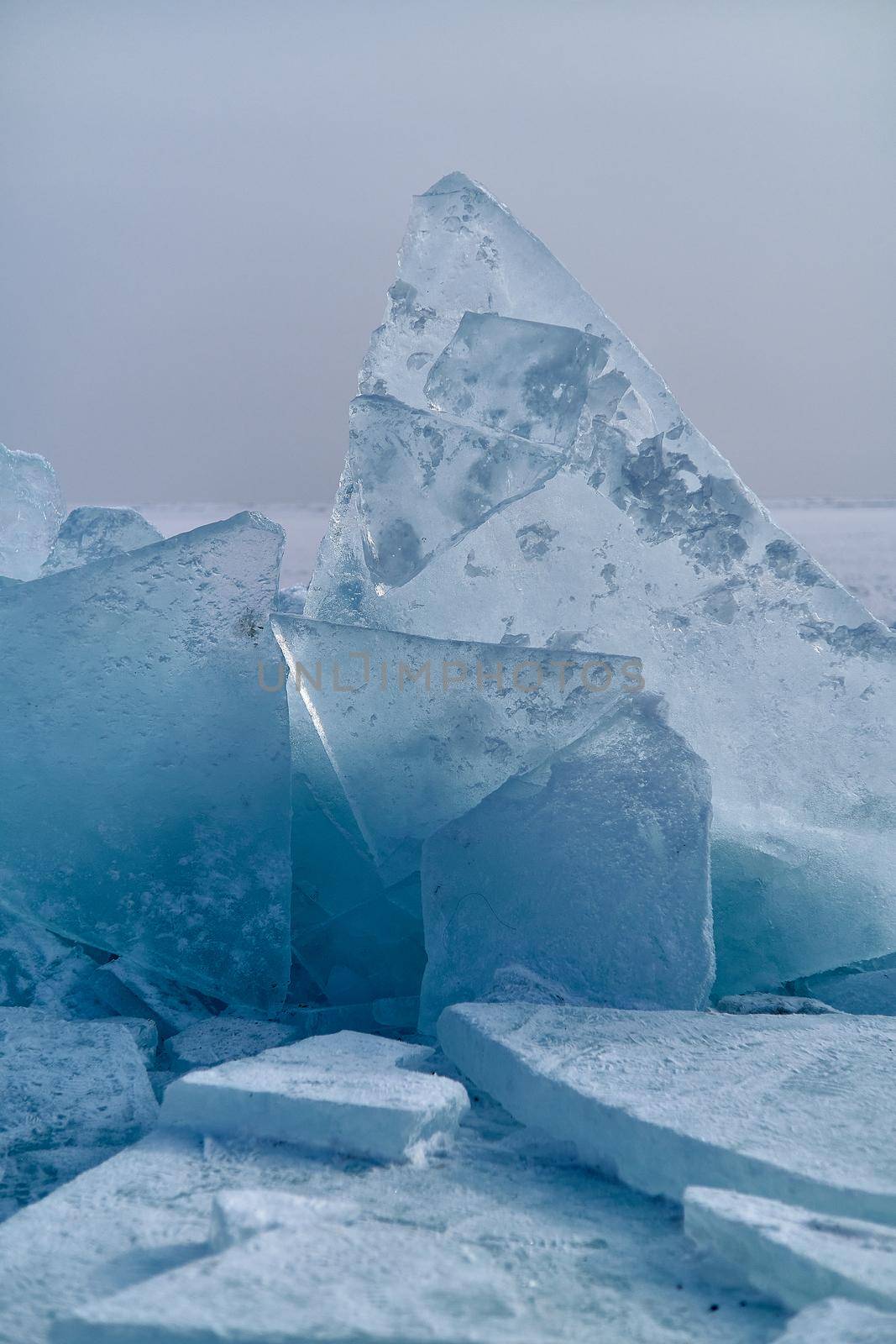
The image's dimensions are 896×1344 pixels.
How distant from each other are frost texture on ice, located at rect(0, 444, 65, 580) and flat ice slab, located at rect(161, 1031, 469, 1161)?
4.47 ft

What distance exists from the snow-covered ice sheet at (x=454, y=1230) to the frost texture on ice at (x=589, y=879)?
0.96ft

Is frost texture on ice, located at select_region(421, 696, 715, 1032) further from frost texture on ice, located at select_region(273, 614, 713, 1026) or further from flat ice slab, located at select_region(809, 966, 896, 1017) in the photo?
flat ice slab, located at select_region(809, 966, 896, 1017)

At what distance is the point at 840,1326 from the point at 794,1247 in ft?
0.19

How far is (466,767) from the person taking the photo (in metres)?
1.19

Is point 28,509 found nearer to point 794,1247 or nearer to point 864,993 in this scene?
point 864,993

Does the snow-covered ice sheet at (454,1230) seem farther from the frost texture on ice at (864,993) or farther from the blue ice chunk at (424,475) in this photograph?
the blue ice chunk at (424,475)

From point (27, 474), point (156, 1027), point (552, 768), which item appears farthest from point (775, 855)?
point (27, 474)

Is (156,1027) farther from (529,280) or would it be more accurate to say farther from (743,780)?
(529,280)

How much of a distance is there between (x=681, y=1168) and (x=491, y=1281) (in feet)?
0.58

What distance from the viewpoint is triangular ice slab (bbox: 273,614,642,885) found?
1157 millimetres

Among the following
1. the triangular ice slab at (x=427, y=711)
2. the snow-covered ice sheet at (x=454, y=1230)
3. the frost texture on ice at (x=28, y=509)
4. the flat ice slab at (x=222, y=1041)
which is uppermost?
the frost texture on ice at (x=28, y=509)

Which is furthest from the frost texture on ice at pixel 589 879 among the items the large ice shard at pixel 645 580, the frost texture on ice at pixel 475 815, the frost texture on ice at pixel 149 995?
the frost texture on ice at pixel 149 995

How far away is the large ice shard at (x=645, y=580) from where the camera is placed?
1217mm

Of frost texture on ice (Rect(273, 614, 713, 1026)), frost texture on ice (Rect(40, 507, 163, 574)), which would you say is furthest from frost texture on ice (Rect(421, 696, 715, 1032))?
frost texture on ice (Rect(40, 507, 163, 574))
